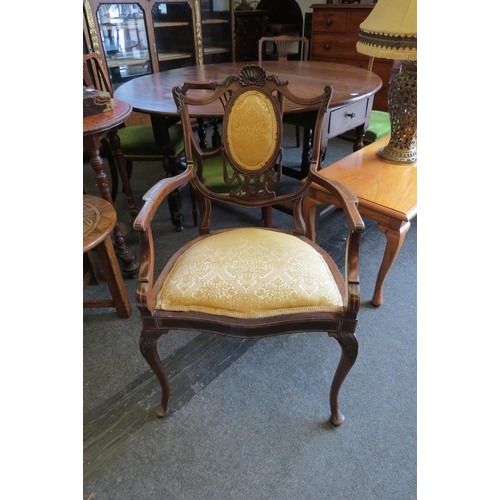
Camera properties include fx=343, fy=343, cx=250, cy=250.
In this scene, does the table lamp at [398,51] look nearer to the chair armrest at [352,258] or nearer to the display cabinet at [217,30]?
the chair armrest at [352,258]

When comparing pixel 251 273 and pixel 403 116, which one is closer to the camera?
pixel 251 273

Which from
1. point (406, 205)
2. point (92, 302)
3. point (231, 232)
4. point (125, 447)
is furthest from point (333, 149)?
point (125, 447)

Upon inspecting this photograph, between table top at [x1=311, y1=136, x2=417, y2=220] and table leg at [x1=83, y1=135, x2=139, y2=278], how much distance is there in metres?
0.93

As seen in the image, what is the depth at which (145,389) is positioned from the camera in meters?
1.31

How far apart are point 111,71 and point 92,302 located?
2.44 meters

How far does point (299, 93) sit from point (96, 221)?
1.24m

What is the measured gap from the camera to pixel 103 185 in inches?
61.1

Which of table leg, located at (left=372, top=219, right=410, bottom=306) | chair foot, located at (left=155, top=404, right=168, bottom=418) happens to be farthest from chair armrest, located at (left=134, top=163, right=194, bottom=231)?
table leg, located at (left=372, top=219, right=410, bottom=306)

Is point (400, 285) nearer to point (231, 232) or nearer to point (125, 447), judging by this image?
point (231, 232)

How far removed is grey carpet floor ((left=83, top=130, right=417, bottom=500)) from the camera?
1055mm

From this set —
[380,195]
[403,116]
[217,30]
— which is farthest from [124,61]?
[380,195]

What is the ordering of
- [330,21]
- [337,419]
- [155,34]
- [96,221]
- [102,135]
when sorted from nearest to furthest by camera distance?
[337,419] → [96,221] → [102,135] → [155,34] → [330,21]

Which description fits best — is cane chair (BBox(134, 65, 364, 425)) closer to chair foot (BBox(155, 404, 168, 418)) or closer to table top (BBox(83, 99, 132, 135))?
chair foot (BBox(155, 404, 168, 418))

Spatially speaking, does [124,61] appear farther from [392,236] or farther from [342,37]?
[392,236]
